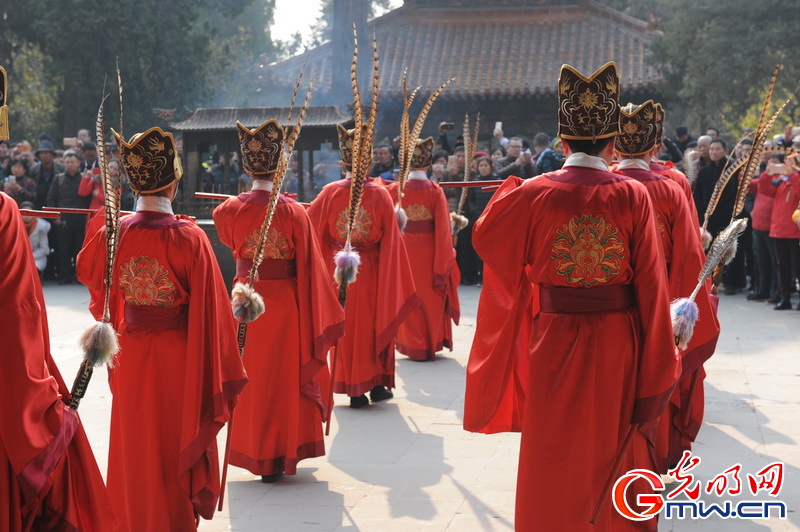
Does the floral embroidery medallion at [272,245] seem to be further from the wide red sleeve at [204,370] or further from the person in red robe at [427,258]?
the person in red robe at [427,258]

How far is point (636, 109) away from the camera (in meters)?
5.82

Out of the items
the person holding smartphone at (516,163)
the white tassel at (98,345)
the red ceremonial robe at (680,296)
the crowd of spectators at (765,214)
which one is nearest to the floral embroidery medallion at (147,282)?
the white tassel at (98,345)

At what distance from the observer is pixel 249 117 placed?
568 inches

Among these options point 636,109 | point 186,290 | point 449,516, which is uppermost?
point 636,109

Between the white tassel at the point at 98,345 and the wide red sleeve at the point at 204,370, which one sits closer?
the white tassel at the point at 98,345

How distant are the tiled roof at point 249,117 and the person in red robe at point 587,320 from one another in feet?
32.8

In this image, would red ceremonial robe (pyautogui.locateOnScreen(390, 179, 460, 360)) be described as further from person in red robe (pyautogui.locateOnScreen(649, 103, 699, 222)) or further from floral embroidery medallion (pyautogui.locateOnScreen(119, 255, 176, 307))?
floral embroidery medallion (pyautogui.locateOnScreen(119, 255, 176, 307))

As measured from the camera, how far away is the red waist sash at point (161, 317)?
4.62 m

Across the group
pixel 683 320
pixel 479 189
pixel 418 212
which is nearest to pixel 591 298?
pixel 683 320

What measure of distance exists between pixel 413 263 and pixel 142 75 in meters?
12.1

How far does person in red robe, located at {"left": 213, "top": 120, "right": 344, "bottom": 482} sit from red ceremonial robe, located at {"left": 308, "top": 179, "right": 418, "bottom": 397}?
152 centimetres

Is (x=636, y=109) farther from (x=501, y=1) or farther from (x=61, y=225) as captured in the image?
(x=501, y=1)

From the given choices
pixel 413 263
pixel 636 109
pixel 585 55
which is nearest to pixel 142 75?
pixel 585 55

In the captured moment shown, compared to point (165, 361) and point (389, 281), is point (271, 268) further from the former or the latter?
point (389, 281)
